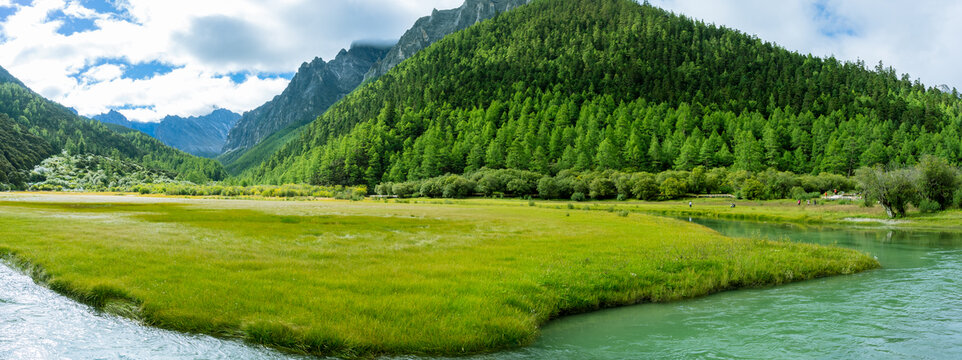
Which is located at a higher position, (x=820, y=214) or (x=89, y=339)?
(x=820, y=214)

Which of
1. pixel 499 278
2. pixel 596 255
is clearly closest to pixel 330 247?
pixel 499 278

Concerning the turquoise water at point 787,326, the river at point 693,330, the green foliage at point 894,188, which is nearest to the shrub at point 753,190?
the green foliage at point 894,188

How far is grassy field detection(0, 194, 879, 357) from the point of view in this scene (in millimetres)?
14219

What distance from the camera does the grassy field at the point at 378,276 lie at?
1422 cm

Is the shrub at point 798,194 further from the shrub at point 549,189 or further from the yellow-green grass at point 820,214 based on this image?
the shrub at point 549,189

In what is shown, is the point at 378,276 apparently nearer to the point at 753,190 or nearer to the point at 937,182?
the point at 937,182

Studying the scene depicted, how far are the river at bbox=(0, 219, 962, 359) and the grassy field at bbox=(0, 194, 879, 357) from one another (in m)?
0.81

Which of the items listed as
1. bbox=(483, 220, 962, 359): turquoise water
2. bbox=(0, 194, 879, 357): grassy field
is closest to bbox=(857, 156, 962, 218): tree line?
bbox=(0, 194, 879, 357): grassy field

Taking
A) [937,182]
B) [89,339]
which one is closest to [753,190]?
[937,182]

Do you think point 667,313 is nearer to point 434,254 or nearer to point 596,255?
point 596,255

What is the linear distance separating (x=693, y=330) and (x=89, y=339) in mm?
20435

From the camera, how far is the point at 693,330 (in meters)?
16.8

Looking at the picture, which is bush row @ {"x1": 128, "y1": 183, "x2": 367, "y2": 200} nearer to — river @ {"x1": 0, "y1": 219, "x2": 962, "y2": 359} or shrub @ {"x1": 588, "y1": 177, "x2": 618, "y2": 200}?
shrub @ {"x1": 588, "y1": 177, "x2": 618, "y2": 200}

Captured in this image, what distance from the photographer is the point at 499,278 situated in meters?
20.9
